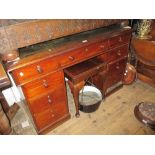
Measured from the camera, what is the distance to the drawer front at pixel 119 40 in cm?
160

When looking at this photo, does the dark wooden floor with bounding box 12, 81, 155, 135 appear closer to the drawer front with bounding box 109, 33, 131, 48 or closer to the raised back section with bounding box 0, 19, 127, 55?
the drawer front with bounding box 109, 33, 131, 48

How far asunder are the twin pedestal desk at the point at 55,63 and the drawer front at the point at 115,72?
18 millimetres

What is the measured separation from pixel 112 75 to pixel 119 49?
36 centimetres

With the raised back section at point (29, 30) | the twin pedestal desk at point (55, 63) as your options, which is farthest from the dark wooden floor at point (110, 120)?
the raised back section at point (29, 30)

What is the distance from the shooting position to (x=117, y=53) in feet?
5.82

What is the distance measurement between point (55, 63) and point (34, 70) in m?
0.19

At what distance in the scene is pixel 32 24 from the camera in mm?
1079

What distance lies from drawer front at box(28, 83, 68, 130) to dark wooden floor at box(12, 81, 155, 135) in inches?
7.5

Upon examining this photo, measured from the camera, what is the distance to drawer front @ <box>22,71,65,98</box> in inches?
48.9

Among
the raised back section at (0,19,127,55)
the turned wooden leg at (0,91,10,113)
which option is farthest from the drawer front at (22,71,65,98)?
the turned wooden leg at (0,91,10,113)

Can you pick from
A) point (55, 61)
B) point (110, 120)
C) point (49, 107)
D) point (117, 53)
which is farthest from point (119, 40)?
point (49, 107)

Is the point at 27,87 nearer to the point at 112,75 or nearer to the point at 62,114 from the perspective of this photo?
the point at 62,114

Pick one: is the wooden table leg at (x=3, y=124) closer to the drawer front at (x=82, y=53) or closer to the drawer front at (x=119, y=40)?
the drawer front at (x=82, y=53)
